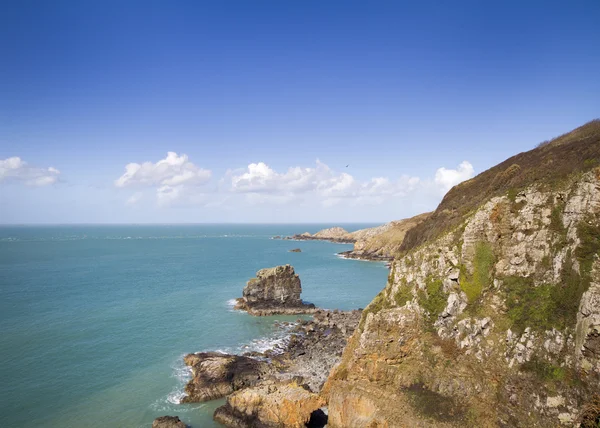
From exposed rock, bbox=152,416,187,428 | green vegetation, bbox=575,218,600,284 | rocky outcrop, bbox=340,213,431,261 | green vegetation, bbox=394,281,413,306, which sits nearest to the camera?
green vegetation, bbox=575,218,600,284

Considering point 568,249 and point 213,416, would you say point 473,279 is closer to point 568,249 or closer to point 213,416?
point 568,249

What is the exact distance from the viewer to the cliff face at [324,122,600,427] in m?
18.6

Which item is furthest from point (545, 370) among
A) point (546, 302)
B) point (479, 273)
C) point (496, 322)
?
point (479, 273)

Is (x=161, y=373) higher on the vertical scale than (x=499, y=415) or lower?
lower

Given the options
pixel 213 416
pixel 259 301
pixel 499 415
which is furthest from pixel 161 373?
pixel 499 415

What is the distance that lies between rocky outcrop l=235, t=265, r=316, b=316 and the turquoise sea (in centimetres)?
408

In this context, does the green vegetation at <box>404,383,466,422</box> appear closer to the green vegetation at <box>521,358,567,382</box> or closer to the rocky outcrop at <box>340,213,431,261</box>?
the green vegetation at <box>521,358,567,382</box>

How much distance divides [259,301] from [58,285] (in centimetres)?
4758

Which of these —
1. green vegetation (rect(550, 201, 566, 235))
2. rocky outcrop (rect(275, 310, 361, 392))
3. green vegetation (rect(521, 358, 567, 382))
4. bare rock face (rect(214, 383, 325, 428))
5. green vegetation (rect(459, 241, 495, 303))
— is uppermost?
green vegetation (rect(550, 201, 566, 235))


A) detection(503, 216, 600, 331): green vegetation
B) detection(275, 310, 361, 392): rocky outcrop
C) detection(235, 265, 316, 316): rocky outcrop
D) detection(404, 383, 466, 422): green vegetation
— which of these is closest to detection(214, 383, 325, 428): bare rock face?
detection(275, 310, 361, 392): rocky outcrop

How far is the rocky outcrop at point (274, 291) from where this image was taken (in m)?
59.8

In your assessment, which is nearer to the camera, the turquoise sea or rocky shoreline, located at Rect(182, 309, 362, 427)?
rocky shoreline, located at Rect(182, 309, 362, 427)

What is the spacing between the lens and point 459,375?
69.1ft

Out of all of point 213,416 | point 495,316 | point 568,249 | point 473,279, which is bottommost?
point 213,416
